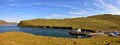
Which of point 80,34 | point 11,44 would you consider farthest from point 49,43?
point 80,34

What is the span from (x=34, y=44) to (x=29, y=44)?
78cm

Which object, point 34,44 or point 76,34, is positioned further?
point 76,34

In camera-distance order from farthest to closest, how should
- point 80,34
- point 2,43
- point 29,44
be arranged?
point 80,34 → point 29,44 → point 2,43

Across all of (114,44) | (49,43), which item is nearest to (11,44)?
(49,43)

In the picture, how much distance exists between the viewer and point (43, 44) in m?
33.8

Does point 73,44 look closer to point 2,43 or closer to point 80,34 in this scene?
point 2,43

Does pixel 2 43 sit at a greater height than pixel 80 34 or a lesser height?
greater

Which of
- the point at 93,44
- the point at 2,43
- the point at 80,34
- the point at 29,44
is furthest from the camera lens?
the point at 80,34

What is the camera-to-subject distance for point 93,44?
3569 cm

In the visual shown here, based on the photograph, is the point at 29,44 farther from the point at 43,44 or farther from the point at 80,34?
the point at 80,34

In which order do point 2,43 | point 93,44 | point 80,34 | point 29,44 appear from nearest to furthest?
point 2,43 → point 29,44 → point 93,44 → point 80,34

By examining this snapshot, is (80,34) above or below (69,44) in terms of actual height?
below

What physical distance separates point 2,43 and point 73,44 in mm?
11034

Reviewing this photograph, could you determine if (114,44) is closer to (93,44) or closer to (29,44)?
(93,44)
